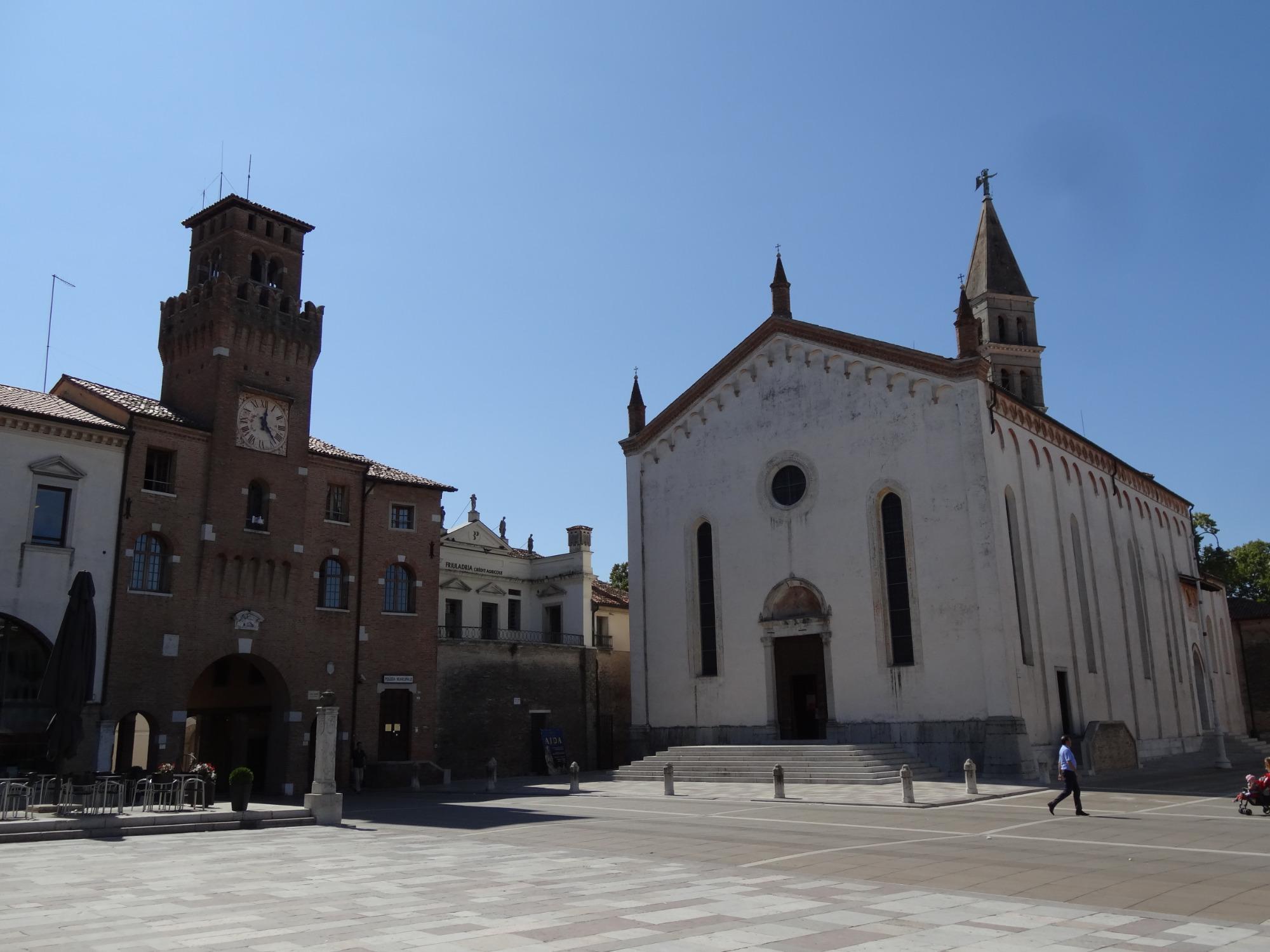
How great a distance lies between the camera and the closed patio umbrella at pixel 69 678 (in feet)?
65.1

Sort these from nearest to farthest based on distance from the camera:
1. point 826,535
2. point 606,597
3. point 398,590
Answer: point 826,535 → point 398,590 → point 606,597

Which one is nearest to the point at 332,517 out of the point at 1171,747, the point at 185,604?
the point at 185,604

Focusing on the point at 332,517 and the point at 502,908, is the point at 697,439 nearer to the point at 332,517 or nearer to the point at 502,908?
the point at 332,517

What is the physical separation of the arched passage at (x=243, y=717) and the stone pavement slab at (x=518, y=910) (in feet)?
51.5

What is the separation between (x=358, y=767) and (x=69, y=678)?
12209 millimetres

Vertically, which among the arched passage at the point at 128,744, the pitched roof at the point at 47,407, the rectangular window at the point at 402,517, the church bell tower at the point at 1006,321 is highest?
the church bell tower at the point at 1006,321

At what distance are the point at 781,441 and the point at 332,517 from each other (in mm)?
15379

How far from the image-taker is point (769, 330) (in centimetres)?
3544

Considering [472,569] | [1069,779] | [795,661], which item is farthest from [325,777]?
A: [472,569]

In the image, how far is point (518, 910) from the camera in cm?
976

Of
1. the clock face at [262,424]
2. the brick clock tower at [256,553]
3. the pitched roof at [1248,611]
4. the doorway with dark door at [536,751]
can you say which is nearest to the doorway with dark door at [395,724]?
the brick clock tower at [256,553]

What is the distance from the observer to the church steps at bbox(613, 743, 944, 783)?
27.4 m

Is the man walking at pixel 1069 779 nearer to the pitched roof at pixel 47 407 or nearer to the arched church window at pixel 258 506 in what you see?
the arched church window at pixel 258 506

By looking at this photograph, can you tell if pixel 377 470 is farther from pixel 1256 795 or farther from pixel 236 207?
pixel 1256 795
